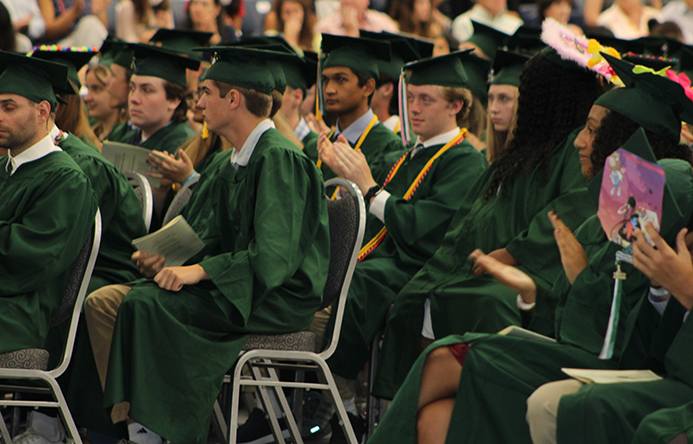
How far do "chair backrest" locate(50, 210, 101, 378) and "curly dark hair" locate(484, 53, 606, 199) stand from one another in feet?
5.26

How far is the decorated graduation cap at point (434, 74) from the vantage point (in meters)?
4.33

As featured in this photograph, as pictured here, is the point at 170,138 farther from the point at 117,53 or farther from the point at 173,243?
the point at 173,243

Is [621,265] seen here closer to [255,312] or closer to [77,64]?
[255,312]

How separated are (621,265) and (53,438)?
2.48 m

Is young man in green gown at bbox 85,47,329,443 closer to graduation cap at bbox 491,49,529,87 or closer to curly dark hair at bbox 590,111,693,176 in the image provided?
curly dark hair at bbox 590,111,693,176

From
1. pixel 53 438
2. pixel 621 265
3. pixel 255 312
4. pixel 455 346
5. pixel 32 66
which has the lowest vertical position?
pixel 53 438

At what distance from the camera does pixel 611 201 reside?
7.59 feet

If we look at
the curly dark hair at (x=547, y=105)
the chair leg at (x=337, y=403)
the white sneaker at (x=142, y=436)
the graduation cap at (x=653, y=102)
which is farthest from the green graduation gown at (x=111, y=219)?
the graduation cap at (x=653, y=102)

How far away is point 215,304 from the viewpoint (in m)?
3.20

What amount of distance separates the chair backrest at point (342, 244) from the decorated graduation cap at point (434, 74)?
3.19ft

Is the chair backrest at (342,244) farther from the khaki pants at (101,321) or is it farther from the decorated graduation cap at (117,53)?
the decorated graduation cap at (117,53)

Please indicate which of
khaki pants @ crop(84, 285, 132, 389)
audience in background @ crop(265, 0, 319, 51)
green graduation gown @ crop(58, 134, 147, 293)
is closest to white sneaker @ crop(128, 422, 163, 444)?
khaki pants @ crop(84, 285, 132, 389)

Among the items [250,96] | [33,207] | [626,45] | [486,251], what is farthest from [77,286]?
[626,45]

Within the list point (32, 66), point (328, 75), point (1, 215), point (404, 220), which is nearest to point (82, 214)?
point (1, 215)
